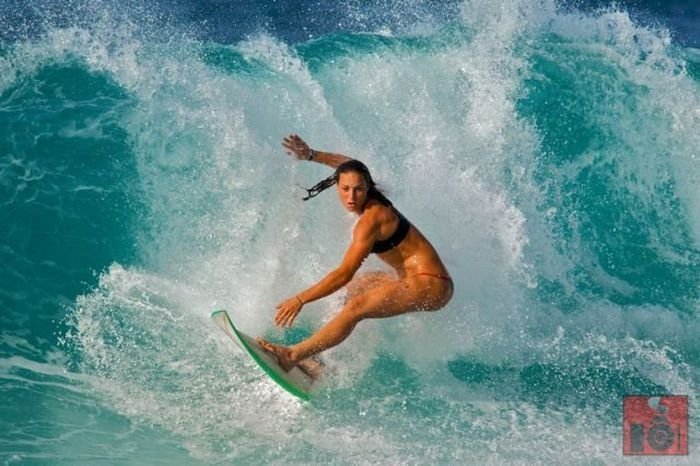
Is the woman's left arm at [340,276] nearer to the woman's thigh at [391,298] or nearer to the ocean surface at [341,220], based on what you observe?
the woman's thigh at [391,298]

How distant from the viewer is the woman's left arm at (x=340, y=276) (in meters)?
5.03

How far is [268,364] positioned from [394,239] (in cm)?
114

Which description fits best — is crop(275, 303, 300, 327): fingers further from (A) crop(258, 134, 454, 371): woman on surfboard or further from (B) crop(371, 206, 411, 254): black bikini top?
(B) crop(371, 206, 411, 254): black bikini top

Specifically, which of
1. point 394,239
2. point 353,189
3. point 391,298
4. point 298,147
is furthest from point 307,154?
point 391,298

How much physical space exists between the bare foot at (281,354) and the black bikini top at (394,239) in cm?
87

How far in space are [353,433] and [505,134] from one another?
376 centimetres

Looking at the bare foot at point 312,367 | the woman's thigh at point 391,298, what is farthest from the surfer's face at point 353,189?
the bare foot at point 312,367

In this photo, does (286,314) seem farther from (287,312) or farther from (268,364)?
(268,364)

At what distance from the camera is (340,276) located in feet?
17.0

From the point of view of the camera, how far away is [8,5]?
9555mm

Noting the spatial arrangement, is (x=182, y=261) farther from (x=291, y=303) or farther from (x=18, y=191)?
(x=291, y=303)

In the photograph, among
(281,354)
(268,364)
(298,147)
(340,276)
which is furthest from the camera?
(298,147)

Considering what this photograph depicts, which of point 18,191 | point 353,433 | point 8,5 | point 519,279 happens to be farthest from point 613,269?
point 8,5

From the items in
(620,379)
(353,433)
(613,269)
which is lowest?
(353,433)
